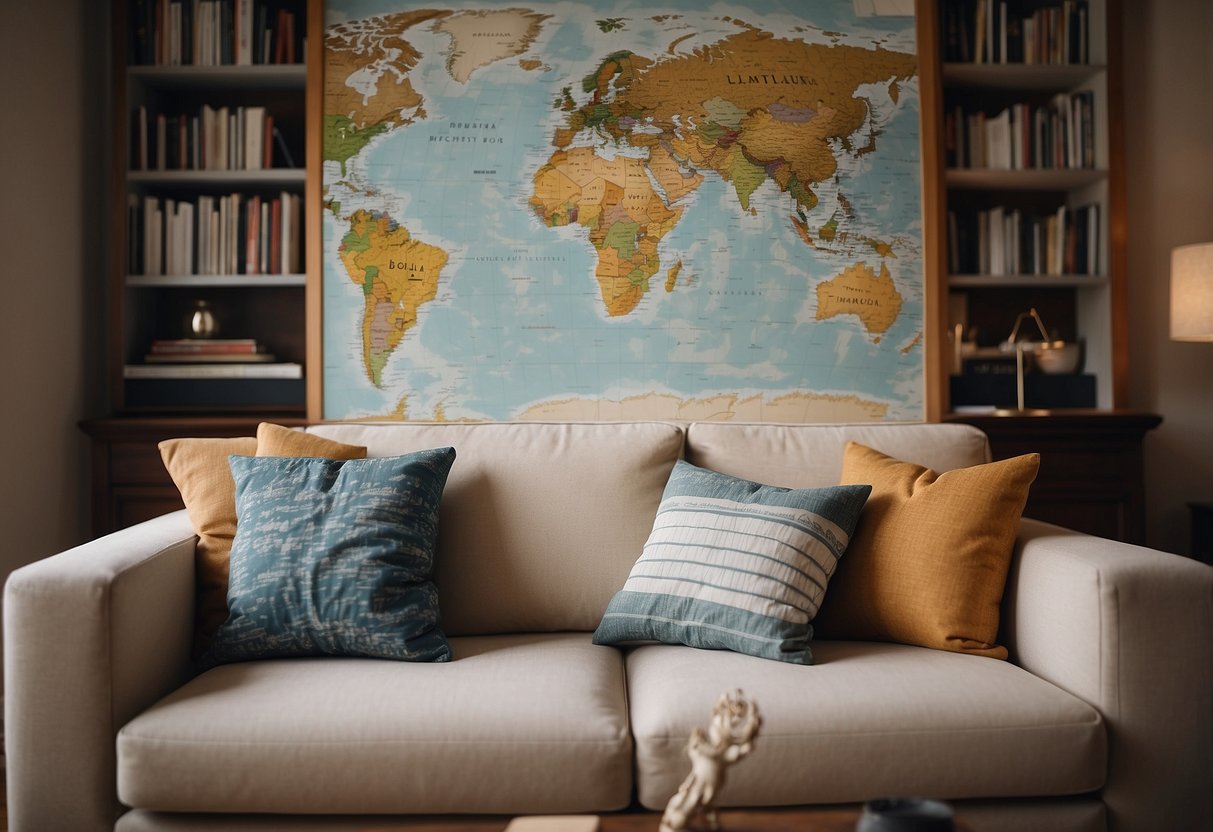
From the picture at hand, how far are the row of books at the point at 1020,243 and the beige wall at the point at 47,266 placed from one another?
9.24 feet

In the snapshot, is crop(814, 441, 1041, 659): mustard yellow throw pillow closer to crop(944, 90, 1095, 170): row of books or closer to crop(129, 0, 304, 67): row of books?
crop(944, 90, 1095, 170): row of books

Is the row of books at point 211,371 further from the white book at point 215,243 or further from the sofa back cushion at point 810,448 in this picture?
the sofa back cushion at point 810,448

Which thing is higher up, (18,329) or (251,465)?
(18,329)

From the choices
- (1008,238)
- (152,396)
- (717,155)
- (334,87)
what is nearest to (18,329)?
(152,396)

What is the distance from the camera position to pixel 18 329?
8.68 feet

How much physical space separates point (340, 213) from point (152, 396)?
2.79 feet

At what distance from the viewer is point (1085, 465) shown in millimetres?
2891

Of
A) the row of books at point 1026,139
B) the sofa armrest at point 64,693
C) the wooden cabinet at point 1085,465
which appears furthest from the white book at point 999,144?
the sofa armrest at point 64,693

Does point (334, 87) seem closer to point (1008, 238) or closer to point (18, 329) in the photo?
point (18, 329)

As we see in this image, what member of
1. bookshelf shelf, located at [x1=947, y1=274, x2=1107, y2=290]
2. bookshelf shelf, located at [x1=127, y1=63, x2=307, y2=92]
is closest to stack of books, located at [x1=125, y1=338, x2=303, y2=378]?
bookshelf shelf, located at [x1=127, y1=63, x2=307, y2=92]

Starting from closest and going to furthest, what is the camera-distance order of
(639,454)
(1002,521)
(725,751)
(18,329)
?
(725,751) < (1002,521) < (639,454) < (18,329)

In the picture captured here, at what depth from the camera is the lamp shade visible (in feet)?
8.72

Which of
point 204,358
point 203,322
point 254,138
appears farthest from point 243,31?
point 204,358

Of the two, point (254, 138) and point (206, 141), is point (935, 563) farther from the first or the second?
point (206, 141)
